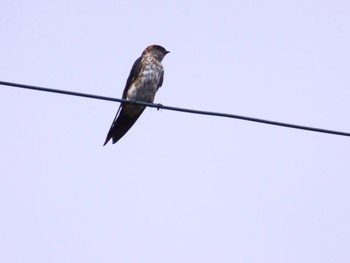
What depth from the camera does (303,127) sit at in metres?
6.18

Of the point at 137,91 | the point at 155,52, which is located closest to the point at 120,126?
the point at 137,91

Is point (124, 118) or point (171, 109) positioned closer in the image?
point (171, 109)

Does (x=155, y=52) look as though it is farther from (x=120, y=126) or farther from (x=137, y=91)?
(x=120, y=126)

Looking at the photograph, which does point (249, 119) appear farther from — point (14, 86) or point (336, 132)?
point (14, 86)

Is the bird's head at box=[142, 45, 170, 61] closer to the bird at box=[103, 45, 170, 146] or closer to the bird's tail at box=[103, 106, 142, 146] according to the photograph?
the bird at box=[103, 45, 170, 146]

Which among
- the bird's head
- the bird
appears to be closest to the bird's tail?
the bird

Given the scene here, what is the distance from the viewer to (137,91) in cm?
1030

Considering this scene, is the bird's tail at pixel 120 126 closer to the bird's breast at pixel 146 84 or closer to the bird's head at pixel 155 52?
the bird's breast at pixel 146 84

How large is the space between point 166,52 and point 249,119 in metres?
5.07

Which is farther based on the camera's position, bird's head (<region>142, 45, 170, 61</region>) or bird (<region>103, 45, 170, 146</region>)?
bird's head (<region>142, 45, 170, 61</region>)

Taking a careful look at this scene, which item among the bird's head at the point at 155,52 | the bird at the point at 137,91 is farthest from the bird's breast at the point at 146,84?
the bird's head at the point at 155,52

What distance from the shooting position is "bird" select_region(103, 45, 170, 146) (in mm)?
10305

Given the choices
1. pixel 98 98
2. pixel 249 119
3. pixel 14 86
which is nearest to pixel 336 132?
pixel 249 119

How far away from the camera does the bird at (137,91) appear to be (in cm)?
1030
